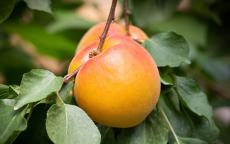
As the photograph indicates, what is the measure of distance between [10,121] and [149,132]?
0.23 metres

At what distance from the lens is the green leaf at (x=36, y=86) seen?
72 centimetres

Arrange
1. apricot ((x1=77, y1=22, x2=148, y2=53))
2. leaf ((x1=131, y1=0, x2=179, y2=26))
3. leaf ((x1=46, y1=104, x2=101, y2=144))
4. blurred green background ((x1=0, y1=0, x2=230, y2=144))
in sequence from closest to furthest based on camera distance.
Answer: leaf ((x1=46, y1=104, x2=101, y2=144)) < apricot ((x1=77, y1=22, x2=148, y2=53)) < leaf ((x1=131, y1=0, x2=179, y2=26)) < blurred green background ((x1=0, y1=0, x2=230, y2=144))

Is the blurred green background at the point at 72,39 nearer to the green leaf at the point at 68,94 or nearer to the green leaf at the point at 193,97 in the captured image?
the green leaf at the point at 193,97

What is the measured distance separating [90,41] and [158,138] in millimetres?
226

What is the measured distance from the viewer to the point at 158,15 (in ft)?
4.27

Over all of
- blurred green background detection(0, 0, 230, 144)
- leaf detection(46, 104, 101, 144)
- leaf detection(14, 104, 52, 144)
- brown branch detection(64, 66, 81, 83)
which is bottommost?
blurred green background detection(0, 0, 230, 144)

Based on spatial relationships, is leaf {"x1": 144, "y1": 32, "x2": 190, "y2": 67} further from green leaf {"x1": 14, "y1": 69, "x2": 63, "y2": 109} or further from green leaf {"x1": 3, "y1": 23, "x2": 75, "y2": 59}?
green leaf {"x1": 3, "y1": 23, "x2": 75, "y2": 59}

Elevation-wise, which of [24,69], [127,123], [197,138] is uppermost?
[127,123]

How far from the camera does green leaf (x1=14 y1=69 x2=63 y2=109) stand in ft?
2.37

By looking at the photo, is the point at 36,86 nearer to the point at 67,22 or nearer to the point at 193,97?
the point at 193,97

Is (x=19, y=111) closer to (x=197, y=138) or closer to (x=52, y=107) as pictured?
(x=52, y=107)

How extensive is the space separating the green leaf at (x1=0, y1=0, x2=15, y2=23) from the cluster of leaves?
199mm

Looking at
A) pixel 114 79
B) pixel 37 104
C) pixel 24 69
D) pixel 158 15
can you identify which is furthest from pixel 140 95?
pixel 24 69

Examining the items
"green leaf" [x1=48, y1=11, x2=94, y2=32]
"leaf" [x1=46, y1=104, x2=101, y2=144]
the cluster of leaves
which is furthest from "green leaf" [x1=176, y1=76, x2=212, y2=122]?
"green leaf" [x1=48, y1=11, x2=94, y2=32]
